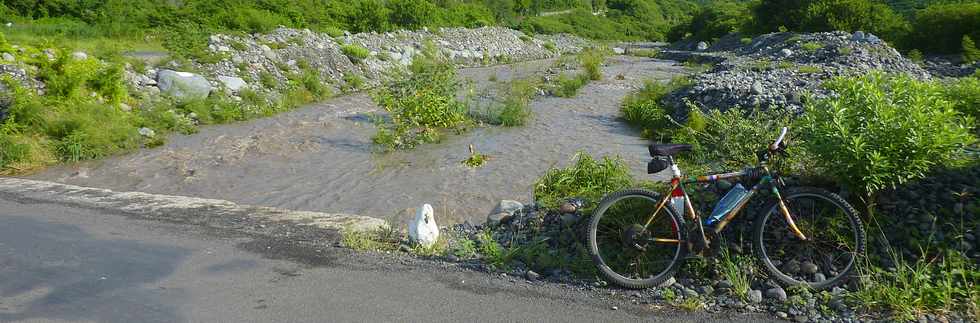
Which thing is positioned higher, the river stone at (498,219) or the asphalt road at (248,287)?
the asphalt road at (248,287)

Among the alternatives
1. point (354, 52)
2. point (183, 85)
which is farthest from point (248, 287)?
point (354, 52)

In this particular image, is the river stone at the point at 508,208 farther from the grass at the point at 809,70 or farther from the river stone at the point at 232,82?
the grass at the point at 809,70

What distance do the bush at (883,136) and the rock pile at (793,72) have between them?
12.2 feet

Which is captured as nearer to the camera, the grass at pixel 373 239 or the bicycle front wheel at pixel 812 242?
the bicycle front wheel at pixel 812 242

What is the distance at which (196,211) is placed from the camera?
7.17 meters

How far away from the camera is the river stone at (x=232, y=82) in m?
16.6

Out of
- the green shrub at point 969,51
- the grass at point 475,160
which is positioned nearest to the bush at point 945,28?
the green shrub at point 969,51

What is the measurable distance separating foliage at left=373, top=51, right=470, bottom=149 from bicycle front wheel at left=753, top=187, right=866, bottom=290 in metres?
9.40

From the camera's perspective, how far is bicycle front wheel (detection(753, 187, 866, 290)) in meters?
4.16

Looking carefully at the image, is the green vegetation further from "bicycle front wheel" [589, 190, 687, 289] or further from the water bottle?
the water bottle

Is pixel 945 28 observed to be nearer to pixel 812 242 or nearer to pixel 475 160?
pixel 475 160

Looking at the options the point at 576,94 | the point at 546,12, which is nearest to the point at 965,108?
the point at 576,94

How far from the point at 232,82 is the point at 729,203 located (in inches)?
605

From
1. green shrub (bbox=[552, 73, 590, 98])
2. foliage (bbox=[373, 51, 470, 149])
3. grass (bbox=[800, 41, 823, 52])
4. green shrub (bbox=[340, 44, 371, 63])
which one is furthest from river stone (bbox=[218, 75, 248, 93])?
grass (bbox=[800, 41, 823, 52])
